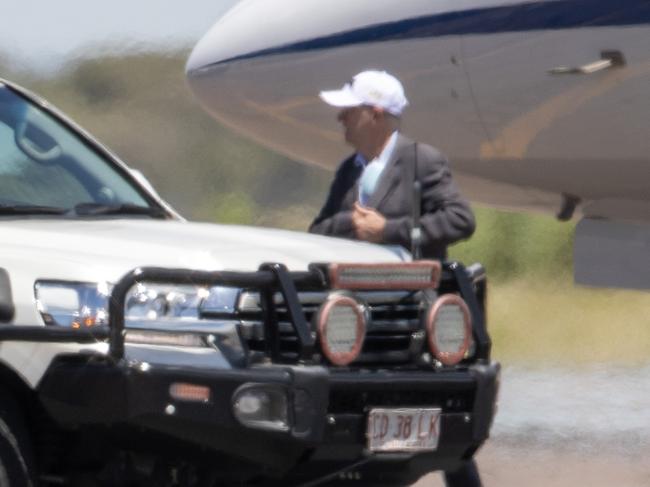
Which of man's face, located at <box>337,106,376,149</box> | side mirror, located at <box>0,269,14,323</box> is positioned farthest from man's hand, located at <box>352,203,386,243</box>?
side mirror, located at <box>0,269,14,323</box>

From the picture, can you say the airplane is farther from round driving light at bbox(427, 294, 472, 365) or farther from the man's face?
round driving light at bbox(427, 294, 472, 365)

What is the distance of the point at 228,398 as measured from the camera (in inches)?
250

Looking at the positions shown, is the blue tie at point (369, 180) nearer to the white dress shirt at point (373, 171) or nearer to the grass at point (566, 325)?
the white dress shirt at point (373, 171)

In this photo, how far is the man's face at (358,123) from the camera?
8.11 meters

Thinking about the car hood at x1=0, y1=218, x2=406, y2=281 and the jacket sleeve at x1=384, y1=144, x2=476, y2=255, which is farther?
the jacket sleeve at x1=384, y1=144, x2=476, y2=255

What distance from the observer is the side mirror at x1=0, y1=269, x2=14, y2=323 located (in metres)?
6.34

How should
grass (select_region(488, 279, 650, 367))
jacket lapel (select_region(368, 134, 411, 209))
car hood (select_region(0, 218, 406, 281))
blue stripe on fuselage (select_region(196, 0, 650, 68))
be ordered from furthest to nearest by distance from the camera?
1. grass (select_region(488, 279, 650, 367))
2. blue stripe on fuselage (select_region(196, 0, 650, 68))
3. jacket lapel (select_region(368, 134, 411, 209))
4. car hood (select_region(0, 218, 406, 281))

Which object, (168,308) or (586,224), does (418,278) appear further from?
(586,224)

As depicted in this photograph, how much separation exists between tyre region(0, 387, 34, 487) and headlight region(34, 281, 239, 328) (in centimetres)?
30

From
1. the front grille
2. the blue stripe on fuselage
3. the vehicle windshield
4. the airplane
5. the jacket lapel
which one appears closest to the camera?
the front grille

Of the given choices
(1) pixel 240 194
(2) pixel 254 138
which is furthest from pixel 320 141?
(1) pixel 240 194

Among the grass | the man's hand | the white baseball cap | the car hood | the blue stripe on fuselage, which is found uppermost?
the blue stripe on fuselage

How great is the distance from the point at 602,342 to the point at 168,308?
362 inches

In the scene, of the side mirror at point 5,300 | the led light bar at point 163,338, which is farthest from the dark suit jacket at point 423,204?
the side mirror at point 5,300
